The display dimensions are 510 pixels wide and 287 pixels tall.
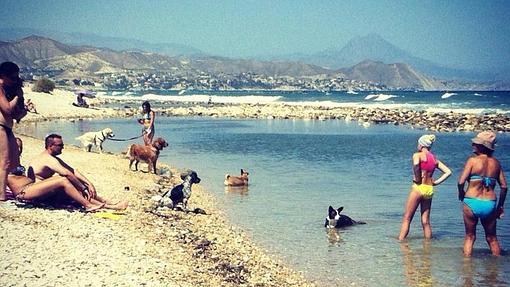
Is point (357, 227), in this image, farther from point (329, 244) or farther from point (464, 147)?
point (464, 147)

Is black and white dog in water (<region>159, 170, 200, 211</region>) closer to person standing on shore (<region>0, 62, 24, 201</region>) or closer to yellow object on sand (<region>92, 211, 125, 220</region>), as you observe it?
yellow object on sand (<region>92, 211, 125, 220</region>)

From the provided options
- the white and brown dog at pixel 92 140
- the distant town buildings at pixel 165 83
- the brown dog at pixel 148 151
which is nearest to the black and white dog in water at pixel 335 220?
the brown dog at pixel 148 151

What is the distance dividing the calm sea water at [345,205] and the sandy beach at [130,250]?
2.14ft

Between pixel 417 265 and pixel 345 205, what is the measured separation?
4126 millimetres

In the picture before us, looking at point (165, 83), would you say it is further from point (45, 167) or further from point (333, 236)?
point (333, 236)

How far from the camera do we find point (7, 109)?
875 centimetres

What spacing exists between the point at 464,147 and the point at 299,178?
11.0m

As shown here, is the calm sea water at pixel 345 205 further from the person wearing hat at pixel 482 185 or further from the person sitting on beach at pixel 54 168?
the person sitting on beach at pixel 54 168

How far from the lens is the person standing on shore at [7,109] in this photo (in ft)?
28.8

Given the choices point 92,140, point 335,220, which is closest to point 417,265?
point 335,220

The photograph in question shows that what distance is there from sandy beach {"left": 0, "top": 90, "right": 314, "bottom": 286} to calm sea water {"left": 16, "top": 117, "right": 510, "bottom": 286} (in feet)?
2.14

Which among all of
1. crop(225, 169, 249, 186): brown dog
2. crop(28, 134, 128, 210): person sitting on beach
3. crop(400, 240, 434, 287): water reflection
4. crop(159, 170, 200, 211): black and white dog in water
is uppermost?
crop(28, 134, 128, 210): person sitting on beach

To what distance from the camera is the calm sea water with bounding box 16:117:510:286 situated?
27.1ft

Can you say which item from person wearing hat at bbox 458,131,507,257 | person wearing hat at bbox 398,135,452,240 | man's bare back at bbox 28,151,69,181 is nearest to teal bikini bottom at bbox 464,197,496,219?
person wearing hat at bbox 458,131,507,257
